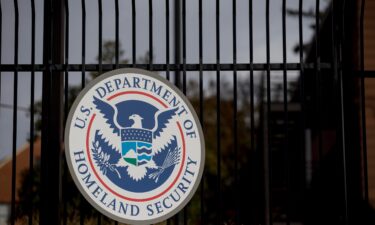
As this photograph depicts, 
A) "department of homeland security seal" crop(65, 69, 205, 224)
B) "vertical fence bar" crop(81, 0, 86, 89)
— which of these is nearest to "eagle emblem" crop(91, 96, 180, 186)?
"department of homeland security seal" crop(65, 69, 205, 224)

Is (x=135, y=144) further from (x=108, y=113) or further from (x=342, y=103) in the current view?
(x=342, y=103)

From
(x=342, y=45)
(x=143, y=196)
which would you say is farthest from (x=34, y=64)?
(x=342, y=45)

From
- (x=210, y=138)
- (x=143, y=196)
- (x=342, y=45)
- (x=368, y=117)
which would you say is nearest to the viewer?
(x=143, y=196)

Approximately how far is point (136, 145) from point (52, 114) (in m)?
0.82

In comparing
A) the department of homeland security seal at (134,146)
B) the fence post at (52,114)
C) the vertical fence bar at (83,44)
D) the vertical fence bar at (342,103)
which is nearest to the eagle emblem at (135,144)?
the department of homeland security seal at (134,146)

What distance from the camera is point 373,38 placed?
14.9 metres

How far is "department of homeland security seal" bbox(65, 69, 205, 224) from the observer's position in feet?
22.5

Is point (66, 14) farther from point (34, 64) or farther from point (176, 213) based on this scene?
point (176, 213)

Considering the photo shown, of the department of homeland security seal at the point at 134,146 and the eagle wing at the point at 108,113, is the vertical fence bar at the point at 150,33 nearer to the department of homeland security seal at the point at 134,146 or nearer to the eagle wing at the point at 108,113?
the department of homeland security seal at the point at 134,146

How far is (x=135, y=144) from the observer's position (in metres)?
6.93

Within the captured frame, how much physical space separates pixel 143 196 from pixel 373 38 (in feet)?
29.4

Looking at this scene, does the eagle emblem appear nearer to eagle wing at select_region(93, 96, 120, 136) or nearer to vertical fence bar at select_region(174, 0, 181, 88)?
eagle wing at select_region(93, 96, 120, 136)

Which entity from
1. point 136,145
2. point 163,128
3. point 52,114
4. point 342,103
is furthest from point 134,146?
point 342,103

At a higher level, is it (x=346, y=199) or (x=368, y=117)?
(x=368, y=117)
